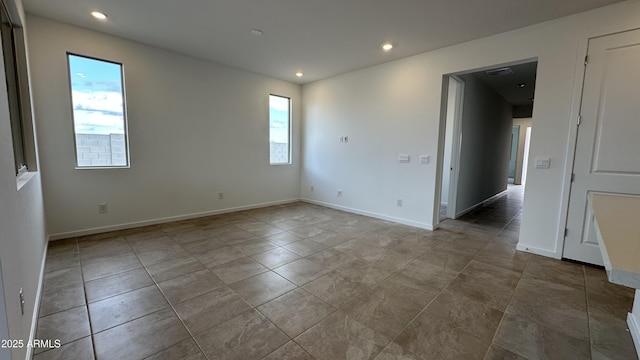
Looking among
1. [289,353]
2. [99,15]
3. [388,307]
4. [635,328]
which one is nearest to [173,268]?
[289,353]

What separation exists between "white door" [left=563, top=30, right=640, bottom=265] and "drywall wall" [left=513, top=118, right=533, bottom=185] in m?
8.12

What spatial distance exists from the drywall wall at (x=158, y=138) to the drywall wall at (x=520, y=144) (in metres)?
9.05

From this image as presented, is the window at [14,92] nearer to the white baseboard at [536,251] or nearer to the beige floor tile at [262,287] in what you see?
the beige floor tile at [262,287]

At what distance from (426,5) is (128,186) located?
4.52 meters

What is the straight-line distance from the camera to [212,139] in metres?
4.67

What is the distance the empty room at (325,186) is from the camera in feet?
5.63

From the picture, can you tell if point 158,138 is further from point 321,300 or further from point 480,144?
point 480,144

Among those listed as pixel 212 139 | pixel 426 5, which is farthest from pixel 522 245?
pixel 212 139

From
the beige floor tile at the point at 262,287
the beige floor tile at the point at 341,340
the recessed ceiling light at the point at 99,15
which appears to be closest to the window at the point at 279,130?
the recessed ceiling light at the point at 99,15

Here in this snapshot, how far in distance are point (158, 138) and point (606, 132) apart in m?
5.68

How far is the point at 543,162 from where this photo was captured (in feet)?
10.1

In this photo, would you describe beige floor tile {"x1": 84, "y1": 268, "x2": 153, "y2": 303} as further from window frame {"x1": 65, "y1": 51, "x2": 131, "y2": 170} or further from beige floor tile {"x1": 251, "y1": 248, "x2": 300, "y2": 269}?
window frame {"x1": 65, "y1": 51, "x2": 131, "y2": 170}

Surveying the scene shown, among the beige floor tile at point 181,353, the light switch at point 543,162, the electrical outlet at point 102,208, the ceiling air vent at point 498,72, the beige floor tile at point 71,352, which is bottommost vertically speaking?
the beige floor tile at point 71,352

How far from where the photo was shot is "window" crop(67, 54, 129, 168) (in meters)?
3.42
